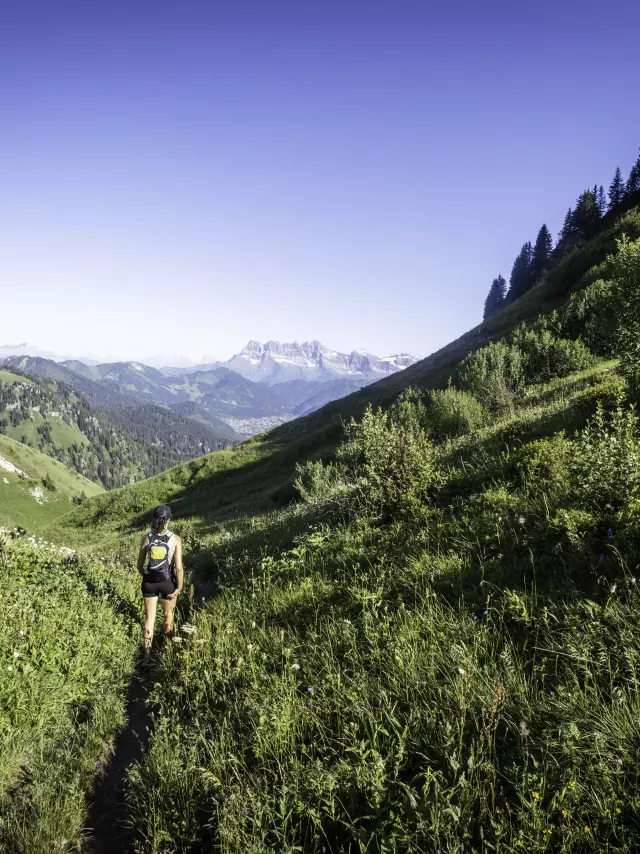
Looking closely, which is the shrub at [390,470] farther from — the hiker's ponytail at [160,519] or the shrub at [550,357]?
the shrub at [550,357]

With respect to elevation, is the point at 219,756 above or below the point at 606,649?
below

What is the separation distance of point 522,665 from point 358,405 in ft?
190

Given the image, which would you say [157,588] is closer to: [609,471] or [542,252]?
→ [609,471]

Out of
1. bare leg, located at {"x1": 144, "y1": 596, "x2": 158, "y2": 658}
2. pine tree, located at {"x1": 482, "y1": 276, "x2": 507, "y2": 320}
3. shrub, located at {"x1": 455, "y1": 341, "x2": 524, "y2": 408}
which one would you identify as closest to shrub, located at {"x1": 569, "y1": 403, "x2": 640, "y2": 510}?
bare leg, located at {"x1": 144, "y1": 596, "x2": 158, "y2": 658}

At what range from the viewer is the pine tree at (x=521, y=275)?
92.5 m

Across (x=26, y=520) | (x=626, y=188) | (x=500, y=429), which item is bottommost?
(x=26, y=520)

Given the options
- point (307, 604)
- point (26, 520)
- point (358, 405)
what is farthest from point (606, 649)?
point (26, 520)

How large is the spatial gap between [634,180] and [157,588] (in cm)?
11311

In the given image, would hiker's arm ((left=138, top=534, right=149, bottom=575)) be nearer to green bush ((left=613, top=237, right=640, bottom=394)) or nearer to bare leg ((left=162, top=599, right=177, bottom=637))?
bare leg ((left=162, top=599, right=177, bottom=637))

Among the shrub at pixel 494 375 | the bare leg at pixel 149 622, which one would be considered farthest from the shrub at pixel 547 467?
the shrub at pixel 494 375

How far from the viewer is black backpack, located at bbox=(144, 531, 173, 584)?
704 centimetres

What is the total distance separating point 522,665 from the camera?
10.3 ft

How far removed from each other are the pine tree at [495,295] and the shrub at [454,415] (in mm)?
94689

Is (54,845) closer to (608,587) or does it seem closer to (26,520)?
(608,587)
